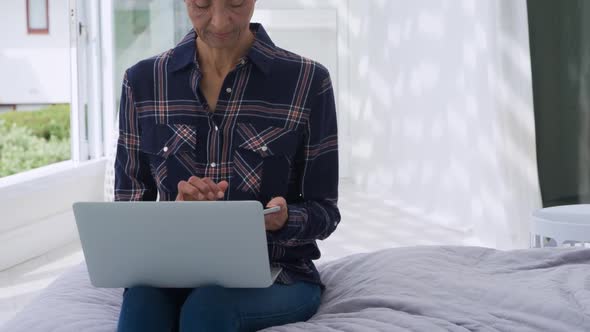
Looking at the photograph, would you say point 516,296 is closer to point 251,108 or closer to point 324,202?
point 324,202

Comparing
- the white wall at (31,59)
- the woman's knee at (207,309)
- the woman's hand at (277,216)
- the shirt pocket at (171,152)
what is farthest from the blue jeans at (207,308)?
the white wall at (31,59)

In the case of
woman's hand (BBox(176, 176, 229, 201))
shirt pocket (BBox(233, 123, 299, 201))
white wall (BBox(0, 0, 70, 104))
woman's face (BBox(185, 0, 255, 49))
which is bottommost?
woman's hand (BBox(176, 176, 229, 201))

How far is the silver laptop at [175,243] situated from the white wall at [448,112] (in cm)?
308

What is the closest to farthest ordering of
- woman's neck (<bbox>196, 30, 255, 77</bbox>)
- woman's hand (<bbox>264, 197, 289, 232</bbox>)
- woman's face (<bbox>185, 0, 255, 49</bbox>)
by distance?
woman's hand (<bbox>264, 197, 289, 232</bbox>) → woman's face (<bbox>185, 0, 255, 49</bbox>) → woman's neck (<bbox>196, 30, 255, 77</bbox>)

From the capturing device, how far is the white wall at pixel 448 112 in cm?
439

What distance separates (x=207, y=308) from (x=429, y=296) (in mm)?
576

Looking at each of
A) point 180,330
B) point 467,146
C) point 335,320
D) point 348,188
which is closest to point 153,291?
point 180,330

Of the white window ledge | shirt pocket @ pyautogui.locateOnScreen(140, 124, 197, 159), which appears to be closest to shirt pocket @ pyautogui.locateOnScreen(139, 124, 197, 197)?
shirt pocket @ pyautogui.locateOnScreen(140, 124, 197, 159)

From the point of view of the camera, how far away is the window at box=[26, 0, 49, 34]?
7.80m

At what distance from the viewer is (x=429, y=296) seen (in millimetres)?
1895

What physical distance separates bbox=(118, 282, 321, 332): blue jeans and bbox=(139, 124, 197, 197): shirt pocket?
10.7 inches

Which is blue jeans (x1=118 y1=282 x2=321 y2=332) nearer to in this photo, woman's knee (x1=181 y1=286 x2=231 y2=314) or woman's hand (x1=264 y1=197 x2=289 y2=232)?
woman's knee (x1=181 y1=286 x2=231 y2=314)

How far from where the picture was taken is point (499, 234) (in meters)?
4.63

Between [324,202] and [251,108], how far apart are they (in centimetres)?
25
